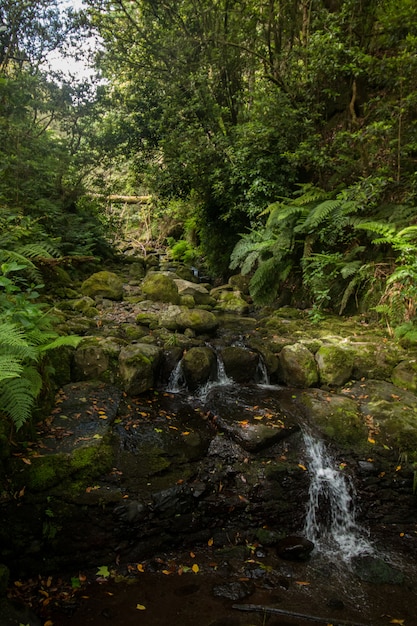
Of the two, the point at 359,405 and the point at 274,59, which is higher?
the point at 274,59

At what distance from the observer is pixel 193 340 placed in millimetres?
5832

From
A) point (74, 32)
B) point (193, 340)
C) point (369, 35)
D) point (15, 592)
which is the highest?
point (74, 32)

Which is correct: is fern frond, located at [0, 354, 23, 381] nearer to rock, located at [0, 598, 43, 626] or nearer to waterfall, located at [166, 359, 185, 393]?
rock, located at [0, 598, 43, 626]

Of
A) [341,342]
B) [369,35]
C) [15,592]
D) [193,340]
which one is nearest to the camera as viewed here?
[15,592]

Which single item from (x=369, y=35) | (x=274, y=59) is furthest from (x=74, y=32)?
(x=369, y=35)

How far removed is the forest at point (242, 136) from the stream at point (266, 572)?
8.82 feet

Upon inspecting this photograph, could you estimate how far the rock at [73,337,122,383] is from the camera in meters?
4.48

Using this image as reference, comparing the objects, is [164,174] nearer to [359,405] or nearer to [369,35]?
[369,35]

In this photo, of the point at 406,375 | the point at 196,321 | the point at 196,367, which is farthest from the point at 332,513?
the point at 196,321

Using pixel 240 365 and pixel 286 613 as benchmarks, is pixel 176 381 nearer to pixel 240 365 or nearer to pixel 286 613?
pixel 240 365

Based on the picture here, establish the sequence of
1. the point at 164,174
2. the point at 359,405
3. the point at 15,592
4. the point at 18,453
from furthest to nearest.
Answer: the point at 164,174 → the point at 359,405 → the point at 18,453 → the point at 15,592

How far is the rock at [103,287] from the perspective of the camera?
24.9ft

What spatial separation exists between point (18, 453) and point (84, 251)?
669 centimetres

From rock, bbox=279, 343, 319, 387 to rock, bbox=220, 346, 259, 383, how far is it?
0.46 m
